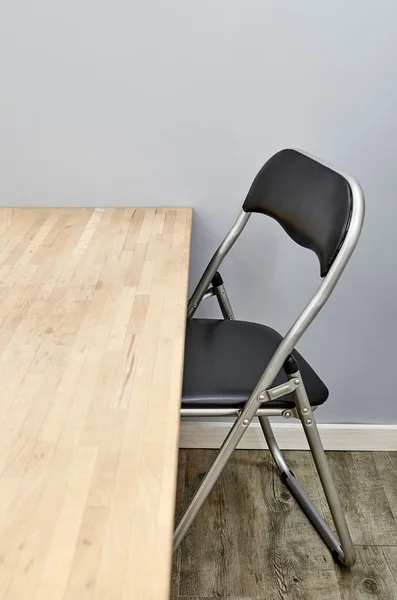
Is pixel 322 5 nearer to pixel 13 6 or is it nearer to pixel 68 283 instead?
pixel 13 6

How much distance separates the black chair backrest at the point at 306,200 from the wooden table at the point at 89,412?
22cm

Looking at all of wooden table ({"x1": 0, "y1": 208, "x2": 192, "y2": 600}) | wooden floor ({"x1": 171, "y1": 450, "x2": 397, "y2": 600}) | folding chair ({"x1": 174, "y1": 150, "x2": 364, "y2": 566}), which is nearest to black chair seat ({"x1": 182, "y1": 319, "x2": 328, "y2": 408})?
folding chair ({"x1": 174, "y1": 150, "x2": 364, "y2": 566})

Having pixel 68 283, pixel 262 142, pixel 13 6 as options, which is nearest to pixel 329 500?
pixel 68 283

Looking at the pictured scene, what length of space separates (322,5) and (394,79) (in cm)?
24

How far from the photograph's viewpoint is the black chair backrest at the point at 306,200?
1.14 meters

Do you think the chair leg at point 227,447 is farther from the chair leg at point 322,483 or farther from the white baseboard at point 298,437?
the white baseboard at point 298,437

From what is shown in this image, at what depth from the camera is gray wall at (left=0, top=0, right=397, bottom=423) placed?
1485 mm

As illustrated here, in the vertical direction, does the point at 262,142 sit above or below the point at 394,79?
below

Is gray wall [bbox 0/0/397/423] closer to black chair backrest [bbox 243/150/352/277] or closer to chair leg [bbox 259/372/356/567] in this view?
black chair backrest [bbox 243/150/352/277]

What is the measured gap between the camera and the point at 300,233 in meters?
1.32


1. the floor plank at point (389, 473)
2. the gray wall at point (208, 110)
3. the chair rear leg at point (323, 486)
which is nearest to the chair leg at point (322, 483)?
the chair rear leg at point (323, 486)

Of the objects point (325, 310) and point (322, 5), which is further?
point (325, 310)

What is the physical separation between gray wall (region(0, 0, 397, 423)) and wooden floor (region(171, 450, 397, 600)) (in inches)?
19.4

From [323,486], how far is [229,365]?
34 centimetres
